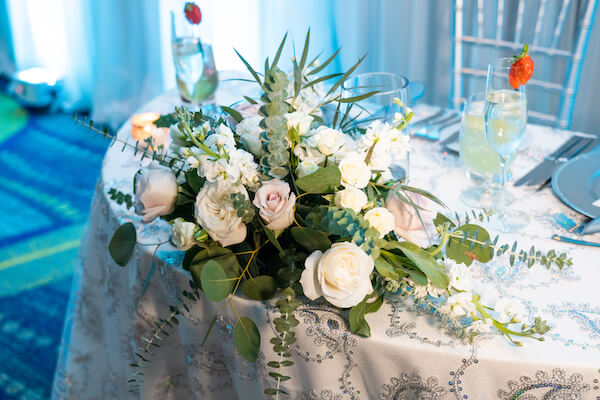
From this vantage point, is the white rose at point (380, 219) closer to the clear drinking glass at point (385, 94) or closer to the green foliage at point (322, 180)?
the green foliage at point (322, 180)

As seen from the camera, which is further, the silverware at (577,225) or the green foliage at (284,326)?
the silverware at (577,225)

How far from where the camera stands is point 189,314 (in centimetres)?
93

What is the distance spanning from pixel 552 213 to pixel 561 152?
0.24m

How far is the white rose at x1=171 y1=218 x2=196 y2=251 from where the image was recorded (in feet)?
2.53

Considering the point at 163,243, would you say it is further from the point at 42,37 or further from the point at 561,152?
the point at 42,37

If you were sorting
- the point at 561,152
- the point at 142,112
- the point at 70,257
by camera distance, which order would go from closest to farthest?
1. the point at 561,152
2. the point at 142,112
3. the point at 70,257

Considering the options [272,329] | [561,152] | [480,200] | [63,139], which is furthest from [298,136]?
[63,139]

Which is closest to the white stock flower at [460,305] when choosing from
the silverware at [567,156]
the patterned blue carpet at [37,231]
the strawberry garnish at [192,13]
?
the silverware at [567,156]

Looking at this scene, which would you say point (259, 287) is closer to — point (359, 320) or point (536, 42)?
point (359, 320)

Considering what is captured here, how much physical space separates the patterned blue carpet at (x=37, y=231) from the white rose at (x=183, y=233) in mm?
1320

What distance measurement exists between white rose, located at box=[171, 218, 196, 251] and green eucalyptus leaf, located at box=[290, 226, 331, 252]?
0.43 ft

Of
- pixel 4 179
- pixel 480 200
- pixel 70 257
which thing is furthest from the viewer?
pixel 4 179

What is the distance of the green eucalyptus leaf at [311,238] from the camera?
0.73 meters

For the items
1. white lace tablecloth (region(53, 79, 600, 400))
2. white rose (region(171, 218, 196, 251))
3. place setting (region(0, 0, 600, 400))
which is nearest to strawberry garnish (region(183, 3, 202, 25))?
place setting (region(0, 0, 600, 400))
